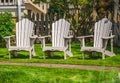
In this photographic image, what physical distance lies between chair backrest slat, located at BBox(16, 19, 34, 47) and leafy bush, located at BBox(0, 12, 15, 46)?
9.72 ft

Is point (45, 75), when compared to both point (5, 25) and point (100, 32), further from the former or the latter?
point (5, 25)

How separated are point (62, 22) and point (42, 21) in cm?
531

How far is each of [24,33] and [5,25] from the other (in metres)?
3.58

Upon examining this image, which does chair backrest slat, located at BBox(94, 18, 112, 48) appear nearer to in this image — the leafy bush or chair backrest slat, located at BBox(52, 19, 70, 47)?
chair backrest slat, located at BBox(52, 19, 70, 47)

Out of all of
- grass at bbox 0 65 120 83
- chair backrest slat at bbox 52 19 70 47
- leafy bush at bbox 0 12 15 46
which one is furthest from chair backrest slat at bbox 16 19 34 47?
leafy bush at bbox 0 12 15 46

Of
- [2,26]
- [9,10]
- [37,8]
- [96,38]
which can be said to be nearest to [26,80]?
[96,38]

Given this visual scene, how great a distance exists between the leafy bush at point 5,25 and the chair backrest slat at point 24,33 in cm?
296

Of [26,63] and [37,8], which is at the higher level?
[37,8]

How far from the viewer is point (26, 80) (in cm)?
695

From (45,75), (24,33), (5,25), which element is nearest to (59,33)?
(24,33)

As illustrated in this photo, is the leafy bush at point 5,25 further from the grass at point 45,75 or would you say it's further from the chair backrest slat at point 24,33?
the grass at point 45,75

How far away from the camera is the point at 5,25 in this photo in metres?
15.4

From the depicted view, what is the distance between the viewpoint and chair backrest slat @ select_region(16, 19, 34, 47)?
11.9 meters

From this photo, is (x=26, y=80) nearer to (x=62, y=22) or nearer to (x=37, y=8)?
(x=62, y=22)
